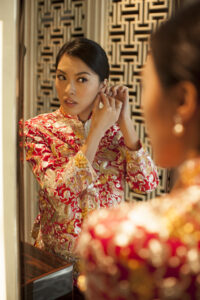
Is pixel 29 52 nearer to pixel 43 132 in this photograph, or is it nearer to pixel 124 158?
pixel 43 132

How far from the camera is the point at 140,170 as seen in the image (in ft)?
2.88

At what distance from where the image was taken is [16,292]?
0.62 meters

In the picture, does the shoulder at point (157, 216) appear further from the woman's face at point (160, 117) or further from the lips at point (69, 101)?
the lips at point (69, 101)

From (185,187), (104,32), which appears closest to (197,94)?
(185,187)

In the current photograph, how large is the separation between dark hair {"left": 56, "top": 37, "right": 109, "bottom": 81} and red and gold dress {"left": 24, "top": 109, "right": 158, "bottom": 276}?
0.13 m

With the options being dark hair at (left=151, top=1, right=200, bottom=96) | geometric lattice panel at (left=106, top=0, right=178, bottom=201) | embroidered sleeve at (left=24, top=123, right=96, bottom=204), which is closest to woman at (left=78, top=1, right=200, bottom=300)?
dark hair at (left=151, top=1, right=200, bottom=96)

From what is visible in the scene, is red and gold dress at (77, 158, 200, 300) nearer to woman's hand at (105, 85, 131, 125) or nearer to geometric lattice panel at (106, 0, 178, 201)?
woman's hand at (105, 85, 131, 125)

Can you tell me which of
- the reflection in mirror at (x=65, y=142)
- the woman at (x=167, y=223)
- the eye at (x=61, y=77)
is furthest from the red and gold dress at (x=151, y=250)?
the eye at (x=61, y=77)

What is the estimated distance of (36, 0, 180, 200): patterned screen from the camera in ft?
2.72

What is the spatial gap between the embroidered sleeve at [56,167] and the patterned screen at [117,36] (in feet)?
0.24

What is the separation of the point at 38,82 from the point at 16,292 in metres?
0.44

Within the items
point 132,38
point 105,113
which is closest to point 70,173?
point 105,113

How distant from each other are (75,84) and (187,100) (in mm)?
477

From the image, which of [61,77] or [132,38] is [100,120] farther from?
[132,38]
